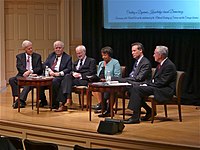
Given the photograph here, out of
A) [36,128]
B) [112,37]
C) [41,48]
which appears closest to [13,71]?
[41,48]

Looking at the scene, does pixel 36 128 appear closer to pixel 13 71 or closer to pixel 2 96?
pixel 2 96

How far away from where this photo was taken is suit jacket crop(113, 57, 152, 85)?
682 cm

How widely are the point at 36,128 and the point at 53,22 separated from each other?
14.8ft

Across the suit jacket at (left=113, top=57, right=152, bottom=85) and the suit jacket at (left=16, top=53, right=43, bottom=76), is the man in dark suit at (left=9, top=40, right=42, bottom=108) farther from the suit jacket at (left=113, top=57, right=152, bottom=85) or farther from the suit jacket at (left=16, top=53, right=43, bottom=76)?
the suit jacket at (left=113, top=57, right=152, bottom=85)

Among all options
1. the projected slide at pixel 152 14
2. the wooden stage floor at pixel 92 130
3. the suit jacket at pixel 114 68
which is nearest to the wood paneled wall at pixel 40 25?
the projected slide at pixel 152 14

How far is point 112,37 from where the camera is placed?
31.3 feet

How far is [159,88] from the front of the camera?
657 centimetres

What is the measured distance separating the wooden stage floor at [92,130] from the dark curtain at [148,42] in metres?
0.96

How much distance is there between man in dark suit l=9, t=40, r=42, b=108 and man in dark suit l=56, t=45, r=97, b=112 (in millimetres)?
591

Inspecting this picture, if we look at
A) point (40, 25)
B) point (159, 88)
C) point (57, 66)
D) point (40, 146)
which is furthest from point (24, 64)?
point (40, 146)

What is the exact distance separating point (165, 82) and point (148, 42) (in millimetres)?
2540

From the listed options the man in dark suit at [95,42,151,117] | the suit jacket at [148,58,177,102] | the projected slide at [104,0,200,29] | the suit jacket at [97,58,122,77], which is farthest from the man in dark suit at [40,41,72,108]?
the projected slide at [104,0,200,29]

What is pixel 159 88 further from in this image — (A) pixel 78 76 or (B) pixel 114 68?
(A) pixel 78 76

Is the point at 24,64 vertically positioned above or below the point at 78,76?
above
